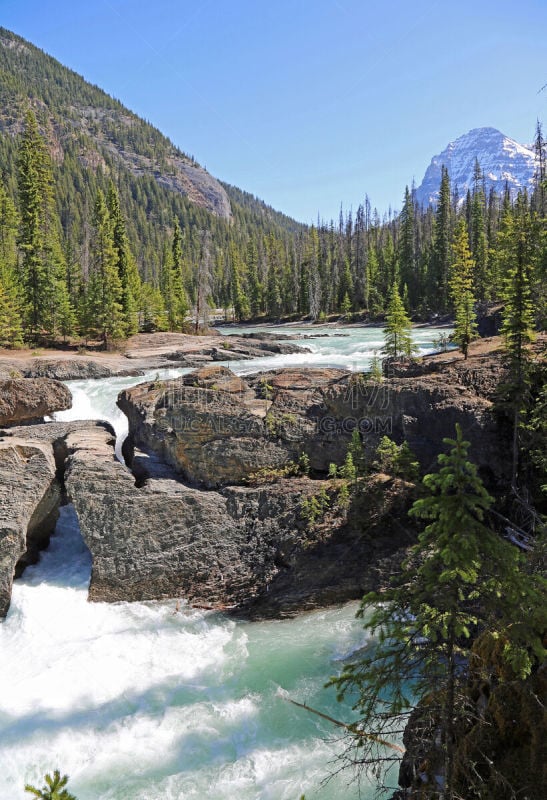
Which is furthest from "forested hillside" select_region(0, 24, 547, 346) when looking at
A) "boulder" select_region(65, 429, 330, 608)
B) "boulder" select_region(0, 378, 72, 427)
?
"boulder" select_region(0, 378, 72, 427)

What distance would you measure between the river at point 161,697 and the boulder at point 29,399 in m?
6.15

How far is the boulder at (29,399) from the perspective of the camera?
17141 millimetres

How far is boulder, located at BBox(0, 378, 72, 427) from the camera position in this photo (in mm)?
17141

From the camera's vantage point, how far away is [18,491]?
496 inches

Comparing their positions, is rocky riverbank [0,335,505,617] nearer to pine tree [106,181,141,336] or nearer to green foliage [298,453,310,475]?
green foliage [298,453,310,475]

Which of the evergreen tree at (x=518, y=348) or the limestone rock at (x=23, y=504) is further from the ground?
the evergreen tree at (x=518, y=348)

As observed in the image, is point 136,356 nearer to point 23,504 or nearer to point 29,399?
point 29,399

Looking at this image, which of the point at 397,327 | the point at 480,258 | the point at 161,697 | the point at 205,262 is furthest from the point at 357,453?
the point at 480,258

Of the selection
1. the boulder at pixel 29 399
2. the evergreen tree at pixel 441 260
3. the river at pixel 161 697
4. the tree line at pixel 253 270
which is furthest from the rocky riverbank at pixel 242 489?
the evergreen tree at pixel 441 260

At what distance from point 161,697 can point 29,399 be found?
1190 centimetres

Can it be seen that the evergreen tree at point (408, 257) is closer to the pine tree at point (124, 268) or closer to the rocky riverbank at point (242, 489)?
the pine tree at point (124, 268)

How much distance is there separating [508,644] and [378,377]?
11.0 metres

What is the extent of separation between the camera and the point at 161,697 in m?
9.42

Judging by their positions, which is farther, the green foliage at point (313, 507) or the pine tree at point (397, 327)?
the pine tree at point (397, 327)
